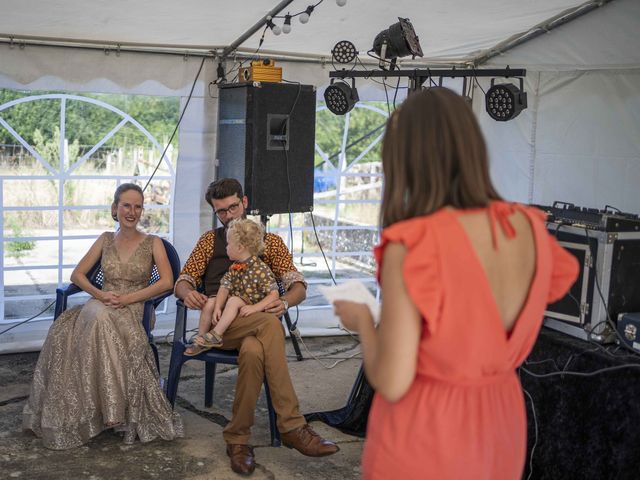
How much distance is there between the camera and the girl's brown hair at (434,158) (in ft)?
5.18

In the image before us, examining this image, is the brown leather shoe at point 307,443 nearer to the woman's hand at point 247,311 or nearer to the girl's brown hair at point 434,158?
the woman's hand at point 247,311

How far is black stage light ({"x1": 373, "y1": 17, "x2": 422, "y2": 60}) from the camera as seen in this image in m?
4.34

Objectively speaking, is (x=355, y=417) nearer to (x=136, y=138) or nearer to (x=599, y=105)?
(x=599, y=105)

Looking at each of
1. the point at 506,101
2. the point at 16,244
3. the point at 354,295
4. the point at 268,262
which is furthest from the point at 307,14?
the point at 16,244

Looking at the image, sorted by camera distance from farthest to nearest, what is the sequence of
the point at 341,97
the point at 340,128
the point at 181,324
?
the point at 340,128
the point at 341,97
the point at 181,324

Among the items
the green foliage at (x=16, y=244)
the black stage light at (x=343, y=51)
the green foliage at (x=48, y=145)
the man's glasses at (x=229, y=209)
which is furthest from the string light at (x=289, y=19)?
the green foliage at (x=16, y=244)

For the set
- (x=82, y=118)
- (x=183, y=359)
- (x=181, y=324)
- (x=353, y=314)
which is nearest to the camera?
(x=353, y=314)

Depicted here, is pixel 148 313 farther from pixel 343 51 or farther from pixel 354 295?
pixel 354 295

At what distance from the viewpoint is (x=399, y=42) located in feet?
14.4

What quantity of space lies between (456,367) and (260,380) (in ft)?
7.14

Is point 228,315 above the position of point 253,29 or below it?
below

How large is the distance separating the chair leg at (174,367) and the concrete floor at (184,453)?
8.0 inches

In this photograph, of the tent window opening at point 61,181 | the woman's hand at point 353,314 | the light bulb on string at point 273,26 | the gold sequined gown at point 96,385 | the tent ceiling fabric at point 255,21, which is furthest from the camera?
the tent window opening at point 61,181

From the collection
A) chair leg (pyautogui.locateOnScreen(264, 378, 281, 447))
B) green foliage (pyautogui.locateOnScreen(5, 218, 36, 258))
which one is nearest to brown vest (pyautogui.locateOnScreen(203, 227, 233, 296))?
chair leg (pyautogui.locateOnScreen(264, 378, 281, 447))
